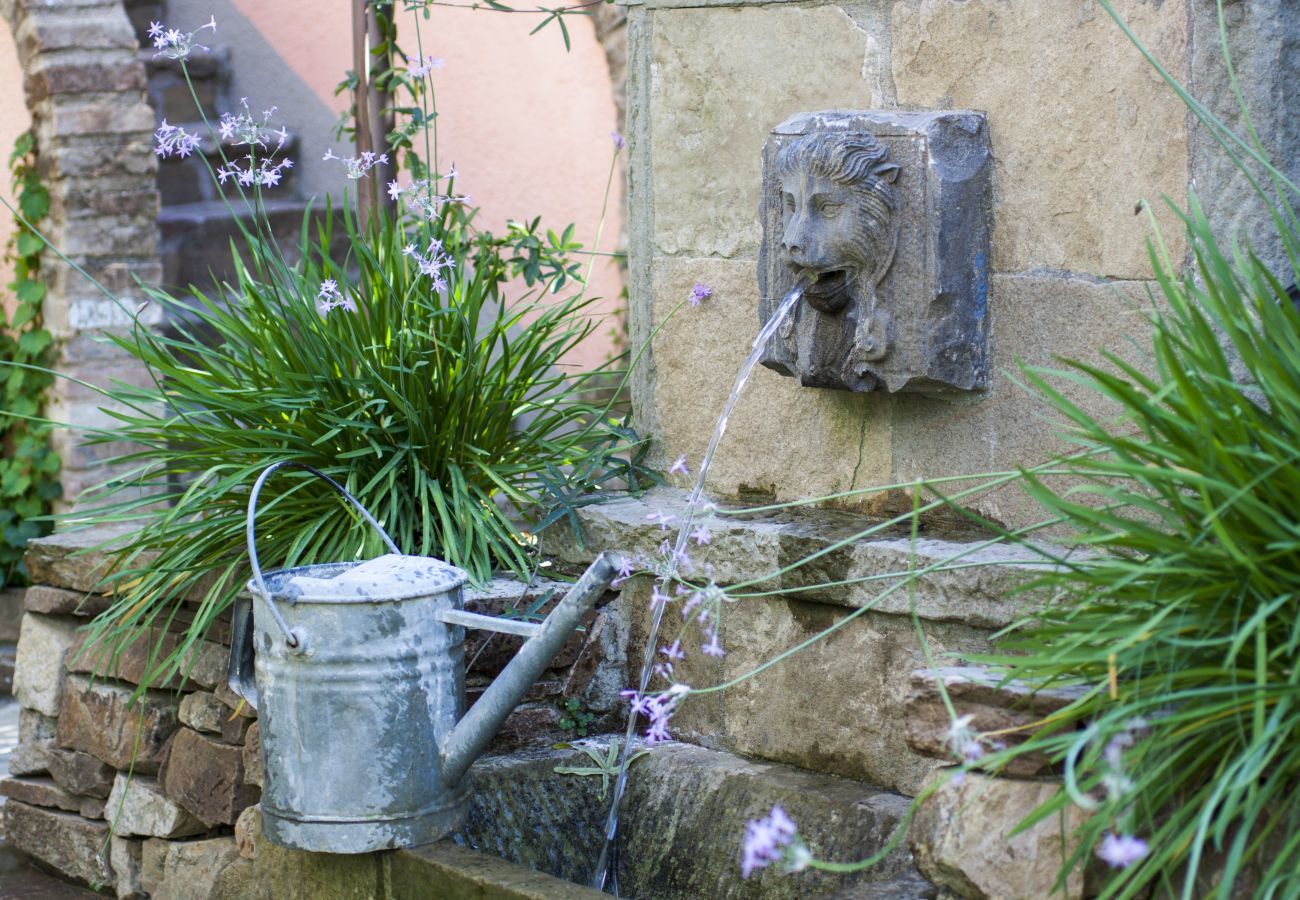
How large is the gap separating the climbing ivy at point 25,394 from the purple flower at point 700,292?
3.32m

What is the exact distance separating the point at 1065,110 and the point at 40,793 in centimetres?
266

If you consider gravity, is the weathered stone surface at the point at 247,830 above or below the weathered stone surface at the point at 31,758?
above

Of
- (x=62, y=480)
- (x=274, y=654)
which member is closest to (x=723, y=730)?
(x=274, y=654)

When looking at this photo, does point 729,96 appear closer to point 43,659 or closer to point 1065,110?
point 1065,110

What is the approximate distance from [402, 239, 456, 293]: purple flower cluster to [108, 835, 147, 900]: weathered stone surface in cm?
137

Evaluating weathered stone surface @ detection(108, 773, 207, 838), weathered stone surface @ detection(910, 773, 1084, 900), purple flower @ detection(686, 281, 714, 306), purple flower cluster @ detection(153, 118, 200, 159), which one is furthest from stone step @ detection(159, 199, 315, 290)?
weathered stone surface @ detection(910, 773, 1084, 900)

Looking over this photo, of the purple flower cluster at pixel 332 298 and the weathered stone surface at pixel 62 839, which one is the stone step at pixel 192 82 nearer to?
the weathered stone surface at pixel 62 839

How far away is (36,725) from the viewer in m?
3.74

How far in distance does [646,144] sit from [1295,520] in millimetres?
1704

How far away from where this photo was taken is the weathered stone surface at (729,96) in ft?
9.05

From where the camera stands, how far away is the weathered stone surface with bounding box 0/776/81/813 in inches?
141

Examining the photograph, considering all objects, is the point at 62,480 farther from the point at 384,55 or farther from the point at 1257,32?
the point at 1257,32

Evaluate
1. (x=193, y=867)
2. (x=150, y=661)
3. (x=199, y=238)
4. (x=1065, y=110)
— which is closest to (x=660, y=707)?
(x=1065, y=110)

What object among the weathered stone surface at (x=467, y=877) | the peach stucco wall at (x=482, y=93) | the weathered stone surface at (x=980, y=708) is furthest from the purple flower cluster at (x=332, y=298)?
the peach stucco wall at (x=482, y=93)
